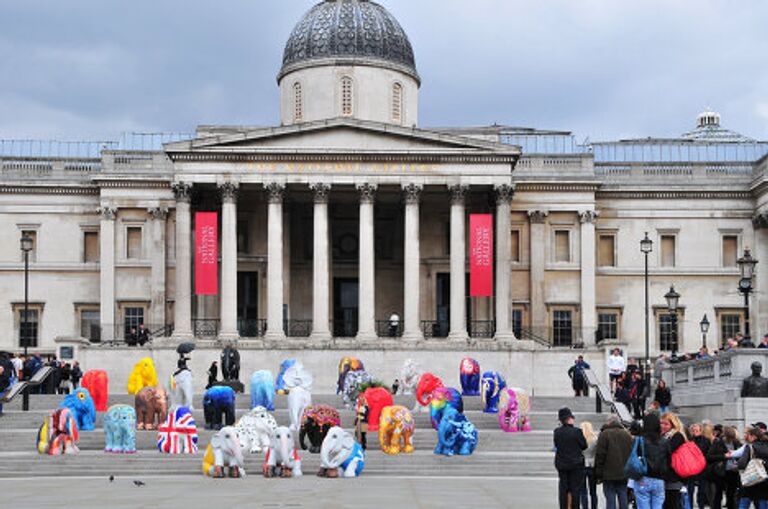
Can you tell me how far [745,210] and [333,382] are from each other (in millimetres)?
24179

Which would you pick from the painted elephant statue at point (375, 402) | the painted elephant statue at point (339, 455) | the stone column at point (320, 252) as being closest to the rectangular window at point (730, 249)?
the stone column at point (320, 252)

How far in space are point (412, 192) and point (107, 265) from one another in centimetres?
1596

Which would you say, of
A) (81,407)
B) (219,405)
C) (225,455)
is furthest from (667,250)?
(225,455)

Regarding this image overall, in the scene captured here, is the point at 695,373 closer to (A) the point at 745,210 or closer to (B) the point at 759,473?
(B) the point at 759,473

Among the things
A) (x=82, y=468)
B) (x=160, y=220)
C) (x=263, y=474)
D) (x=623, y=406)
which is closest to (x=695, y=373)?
(x=623, y=406)

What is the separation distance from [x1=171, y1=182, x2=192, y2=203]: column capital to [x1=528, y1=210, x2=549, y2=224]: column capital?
1691 cm

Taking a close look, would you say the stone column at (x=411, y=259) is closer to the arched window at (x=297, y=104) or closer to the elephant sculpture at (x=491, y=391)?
the arched window at (x=297, y=104)

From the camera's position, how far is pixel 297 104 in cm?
6231

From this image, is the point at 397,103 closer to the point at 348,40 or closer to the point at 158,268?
the point at 348,40

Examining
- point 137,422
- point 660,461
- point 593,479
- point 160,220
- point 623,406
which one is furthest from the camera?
point 160,220

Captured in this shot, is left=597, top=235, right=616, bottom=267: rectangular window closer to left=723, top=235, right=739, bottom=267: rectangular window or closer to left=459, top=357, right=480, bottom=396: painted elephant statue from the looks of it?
left=723, top=235, right=739, bottom=267: rectangular window

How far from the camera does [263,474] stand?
3034 centimetres

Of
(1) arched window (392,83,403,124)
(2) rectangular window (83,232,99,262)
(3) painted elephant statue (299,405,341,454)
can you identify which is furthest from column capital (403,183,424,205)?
(3) painted elephant statue (299,405,341,454)

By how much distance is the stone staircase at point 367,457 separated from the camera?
31750 millimetres
